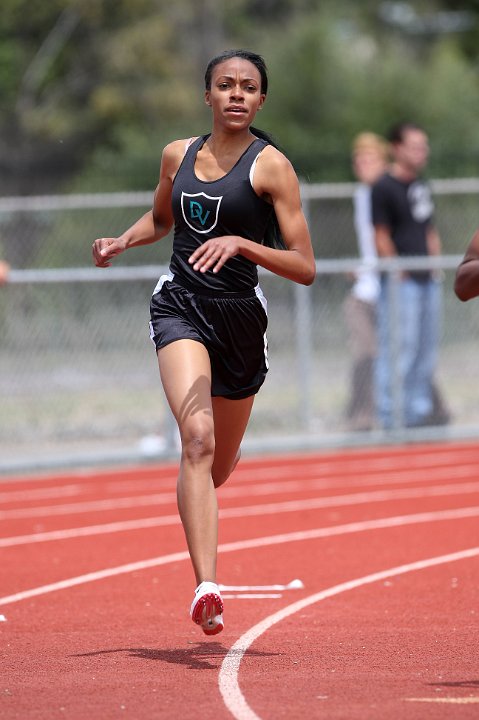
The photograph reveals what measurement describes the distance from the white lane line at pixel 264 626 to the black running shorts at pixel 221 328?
1.07 meters

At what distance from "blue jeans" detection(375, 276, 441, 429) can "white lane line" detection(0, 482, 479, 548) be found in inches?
111

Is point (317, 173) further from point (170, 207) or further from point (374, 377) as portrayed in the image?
point (170, 207)

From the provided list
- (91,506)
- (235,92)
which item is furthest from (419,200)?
(235,92)

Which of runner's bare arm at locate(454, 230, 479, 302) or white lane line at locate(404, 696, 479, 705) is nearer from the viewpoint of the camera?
white lane line at locate(404, 696, 479, 705)

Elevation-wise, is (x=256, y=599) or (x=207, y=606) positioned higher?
(x=207, y=606)

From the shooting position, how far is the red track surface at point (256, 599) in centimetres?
547

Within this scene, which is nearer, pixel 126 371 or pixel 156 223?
pixel 156 223

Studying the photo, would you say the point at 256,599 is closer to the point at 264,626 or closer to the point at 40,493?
the point at 264,626

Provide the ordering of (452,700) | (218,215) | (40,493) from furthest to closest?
(40,493) < (218,215) < (452,700)

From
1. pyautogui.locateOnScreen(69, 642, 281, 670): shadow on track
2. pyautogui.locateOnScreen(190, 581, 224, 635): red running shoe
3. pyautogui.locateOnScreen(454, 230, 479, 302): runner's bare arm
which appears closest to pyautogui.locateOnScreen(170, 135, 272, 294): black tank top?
pyautogui.locateOnScreen(454, 230, 479, 302): runner's bare arm

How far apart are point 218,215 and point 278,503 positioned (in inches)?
216

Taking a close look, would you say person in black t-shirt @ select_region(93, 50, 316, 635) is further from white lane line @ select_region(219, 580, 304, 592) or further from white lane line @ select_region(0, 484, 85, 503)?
white lane line @ select_region(0, 484, 85, 503)

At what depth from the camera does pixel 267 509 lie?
37.5 feet

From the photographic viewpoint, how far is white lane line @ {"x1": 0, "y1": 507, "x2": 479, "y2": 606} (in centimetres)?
828
